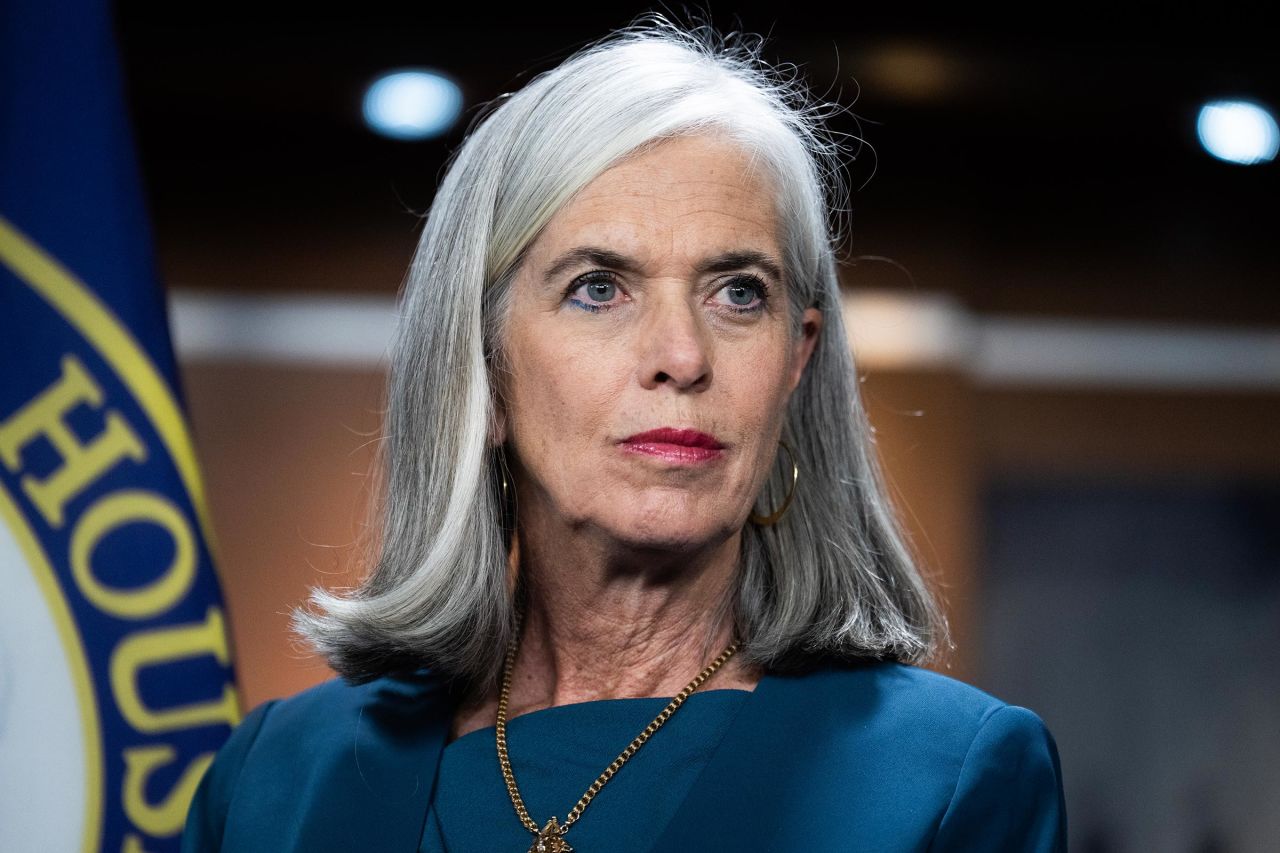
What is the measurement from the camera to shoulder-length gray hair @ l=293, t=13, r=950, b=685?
1684 mm

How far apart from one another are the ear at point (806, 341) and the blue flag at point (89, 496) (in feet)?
2.97

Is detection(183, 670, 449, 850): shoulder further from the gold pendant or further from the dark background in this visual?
the dark background

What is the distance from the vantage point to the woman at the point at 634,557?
1.55 m

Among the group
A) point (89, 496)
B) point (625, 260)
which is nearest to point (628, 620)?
point (625, 260)

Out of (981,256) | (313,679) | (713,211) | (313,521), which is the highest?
(981,256)

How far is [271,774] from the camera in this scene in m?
1.81

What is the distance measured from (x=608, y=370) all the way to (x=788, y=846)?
0.52 metres

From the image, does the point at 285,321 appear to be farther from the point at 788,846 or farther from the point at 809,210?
the point at 788,846

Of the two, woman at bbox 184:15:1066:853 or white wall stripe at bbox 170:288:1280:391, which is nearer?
woman at bbox 184:15:1066:853

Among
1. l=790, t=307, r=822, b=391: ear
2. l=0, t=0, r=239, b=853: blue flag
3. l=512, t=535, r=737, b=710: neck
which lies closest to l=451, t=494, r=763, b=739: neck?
l=512, t=535, r=737, b=710: neck

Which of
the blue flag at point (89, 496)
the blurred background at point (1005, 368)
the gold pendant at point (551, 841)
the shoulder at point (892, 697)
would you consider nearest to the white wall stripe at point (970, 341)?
the blurred background at point (1005, 368)

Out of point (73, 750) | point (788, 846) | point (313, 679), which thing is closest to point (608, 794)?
point (788, 846)

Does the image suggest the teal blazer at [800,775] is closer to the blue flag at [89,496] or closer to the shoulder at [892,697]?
the shoulder at [892,697]

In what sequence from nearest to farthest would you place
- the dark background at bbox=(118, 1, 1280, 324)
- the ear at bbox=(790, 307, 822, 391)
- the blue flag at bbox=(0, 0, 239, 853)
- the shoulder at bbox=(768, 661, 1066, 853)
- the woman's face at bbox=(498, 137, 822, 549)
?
the shoulder at bbox=(768, 661, 1066, 853)
the woman's face at bbox=(498, 137, 822, 549)
the ear at bbox=(790, 307, 822, 391)
the blue flag at bbox=(0, 0, 239, 853)
the dark background at bbox=(118, 1, 1280, 324)
